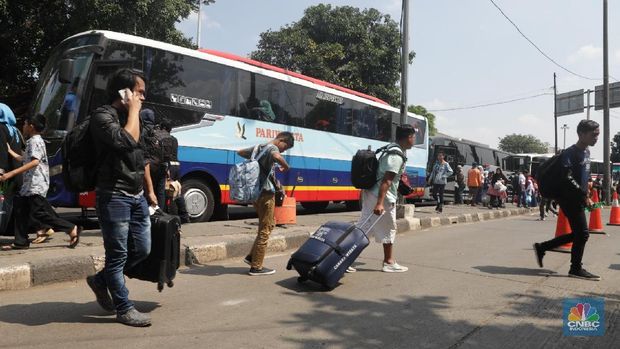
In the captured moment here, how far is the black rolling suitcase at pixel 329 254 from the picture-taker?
14.9 ft

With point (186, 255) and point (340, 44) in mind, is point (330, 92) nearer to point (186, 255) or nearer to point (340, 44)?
point (186, 255)

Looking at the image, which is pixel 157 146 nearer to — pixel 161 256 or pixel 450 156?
pixel 161 256

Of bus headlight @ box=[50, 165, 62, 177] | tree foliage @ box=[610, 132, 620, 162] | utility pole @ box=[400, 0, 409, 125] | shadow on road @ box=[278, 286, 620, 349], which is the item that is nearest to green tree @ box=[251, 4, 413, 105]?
utility pole @ box=[400, 0, 409, 125]

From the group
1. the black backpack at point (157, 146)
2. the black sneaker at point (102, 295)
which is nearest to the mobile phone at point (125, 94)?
the black sneaker at point (102, 295)

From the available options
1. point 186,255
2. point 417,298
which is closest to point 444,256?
point 417,298

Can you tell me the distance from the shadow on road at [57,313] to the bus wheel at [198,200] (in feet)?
15.2

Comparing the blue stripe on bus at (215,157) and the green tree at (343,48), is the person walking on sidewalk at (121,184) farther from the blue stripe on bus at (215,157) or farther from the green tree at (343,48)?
the green tree at (343,48)

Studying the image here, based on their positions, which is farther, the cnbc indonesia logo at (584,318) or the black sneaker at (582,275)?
the black sneaker at (582,275)

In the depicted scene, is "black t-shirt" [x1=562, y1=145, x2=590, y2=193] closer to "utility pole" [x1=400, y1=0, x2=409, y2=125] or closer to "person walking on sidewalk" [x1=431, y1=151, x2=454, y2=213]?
"utility pole" [x1=400, y1=0, x2=409, y2=125]

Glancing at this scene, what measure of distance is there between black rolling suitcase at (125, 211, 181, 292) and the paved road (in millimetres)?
314

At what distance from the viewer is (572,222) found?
18.2 ft

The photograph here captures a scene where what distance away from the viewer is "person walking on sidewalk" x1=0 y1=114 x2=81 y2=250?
5.42 m

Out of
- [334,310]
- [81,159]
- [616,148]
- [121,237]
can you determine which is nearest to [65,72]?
[81,159]

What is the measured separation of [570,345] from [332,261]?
2.05 meters
